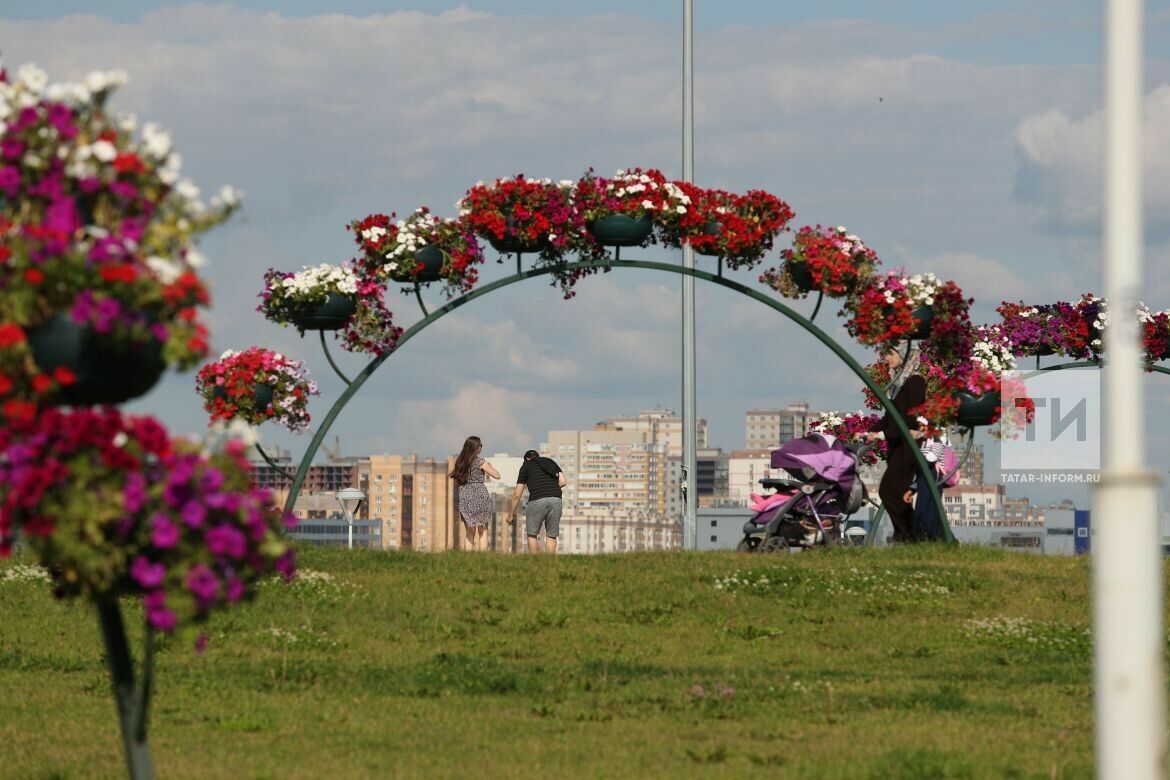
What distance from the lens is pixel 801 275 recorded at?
22.0 metres

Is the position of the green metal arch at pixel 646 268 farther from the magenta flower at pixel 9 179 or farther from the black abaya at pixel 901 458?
the magenta flower at pixel 9 179

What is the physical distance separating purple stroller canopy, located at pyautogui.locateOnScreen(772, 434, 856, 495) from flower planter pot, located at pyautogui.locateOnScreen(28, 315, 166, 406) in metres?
14.8

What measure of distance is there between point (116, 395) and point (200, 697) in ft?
19.2

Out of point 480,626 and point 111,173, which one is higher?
point 111,173

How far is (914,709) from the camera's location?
1198cm

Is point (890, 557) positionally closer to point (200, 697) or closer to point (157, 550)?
point (200, 697)

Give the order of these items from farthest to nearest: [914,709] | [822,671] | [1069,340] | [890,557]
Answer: [1069,340]
[890,557]
[822,671]
[914,709]

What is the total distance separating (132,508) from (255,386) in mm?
16616

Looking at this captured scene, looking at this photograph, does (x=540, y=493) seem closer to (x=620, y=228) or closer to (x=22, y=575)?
(x=620, y=228)

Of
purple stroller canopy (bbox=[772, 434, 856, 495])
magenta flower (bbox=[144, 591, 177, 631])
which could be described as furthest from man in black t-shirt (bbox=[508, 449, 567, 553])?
magenta flower (bbox=[144, 591, 177, 631])

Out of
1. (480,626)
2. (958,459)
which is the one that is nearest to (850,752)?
(480,626)

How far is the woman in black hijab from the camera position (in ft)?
74.2

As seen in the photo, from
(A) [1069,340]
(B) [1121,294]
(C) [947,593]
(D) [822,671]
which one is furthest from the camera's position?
(A) [1069,340]

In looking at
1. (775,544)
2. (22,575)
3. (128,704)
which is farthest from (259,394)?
(128,704)
